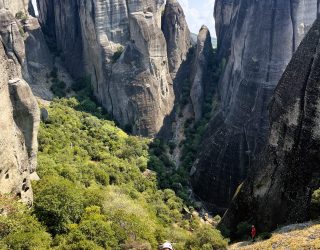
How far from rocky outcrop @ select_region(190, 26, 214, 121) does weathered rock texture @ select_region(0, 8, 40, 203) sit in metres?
30.3

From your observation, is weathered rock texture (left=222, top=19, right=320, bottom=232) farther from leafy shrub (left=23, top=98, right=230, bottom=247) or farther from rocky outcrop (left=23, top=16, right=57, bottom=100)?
rocky outcrop (left=23, top=16, right=57, bottom=100)

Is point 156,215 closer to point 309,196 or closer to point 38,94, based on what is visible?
point 309,196

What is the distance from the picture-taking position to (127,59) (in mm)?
53750

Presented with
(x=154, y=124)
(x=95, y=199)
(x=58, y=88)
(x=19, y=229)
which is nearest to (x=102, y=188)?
(x=95, y=199)

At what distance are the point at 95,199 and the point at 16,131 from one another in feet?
22.2

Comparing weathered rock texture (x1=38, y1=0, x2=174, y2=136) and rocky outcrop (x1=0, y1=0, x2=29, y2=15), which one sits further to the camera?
weathered rock texture (x1=38, y1=0, x2=174, y2=136)

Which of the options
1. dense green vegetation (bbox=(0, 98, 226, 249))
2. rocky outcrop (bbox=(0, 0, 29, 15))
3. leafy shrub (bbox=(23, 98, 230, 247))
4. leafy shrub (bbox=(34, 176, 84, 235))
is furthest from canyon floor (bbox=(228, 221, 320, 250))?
rocky outcrop (bbox=(0, 0, 29, 15))

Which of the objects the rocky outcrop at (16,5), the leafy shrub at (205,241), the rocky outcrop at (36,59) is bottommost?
the leafy shrub at (205,241)

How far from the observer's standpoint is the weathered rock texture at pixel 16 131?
2565cm

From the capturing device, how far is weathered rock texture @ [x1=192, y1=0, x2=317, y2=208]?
4450 centimetres

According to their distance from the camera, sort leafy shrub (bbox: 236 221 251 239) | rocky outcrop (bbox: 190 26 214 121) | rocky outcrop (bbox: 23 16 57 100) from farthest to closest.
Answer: rocky outcrop (bbox: 190 26 214 121) < rocky outcrop (bbox: 23 16 57 100) < leafy shrub (bbox: 236 221 251 239)

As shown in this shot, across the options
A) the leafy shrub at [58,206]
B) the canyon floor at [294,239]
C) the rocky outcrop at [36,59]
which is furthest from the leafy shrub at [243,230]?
the rocky outcrop at [36,59]

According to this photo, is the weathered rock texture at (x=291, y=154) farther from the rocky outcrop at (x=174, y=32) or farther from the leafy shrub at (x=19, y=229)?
the rocky outcrop at (x=174, y=32)

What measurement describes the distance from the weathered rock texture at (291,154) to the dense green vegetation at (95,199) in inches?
191
